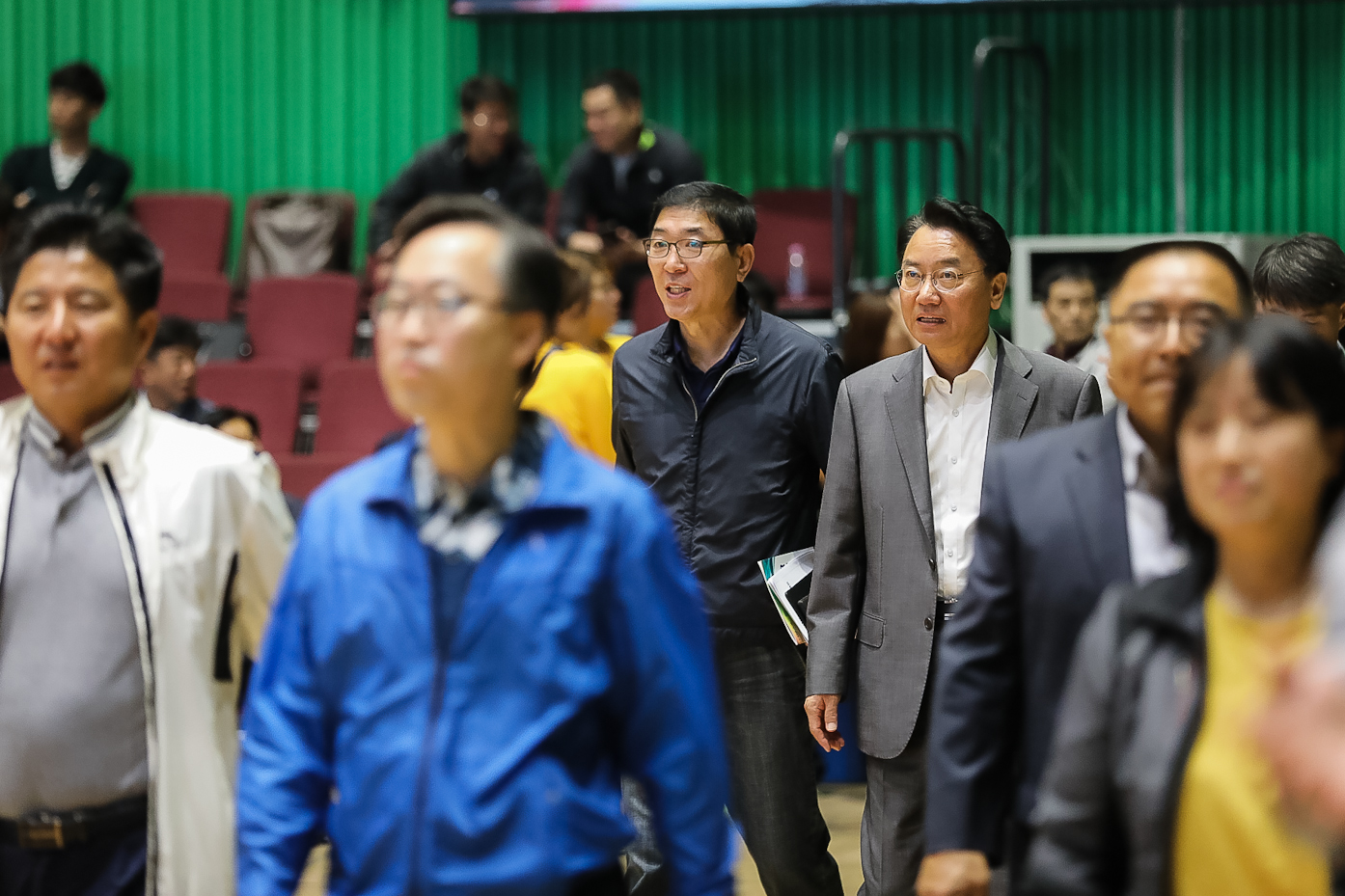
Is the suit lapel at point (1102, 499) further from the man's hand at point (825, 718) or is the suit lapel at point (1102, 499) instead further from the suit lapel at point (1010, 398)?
the man's hand at point (825, 718)

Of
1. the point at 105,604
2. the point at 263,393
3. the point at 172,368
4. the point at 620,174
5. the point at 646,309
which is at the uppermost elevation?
the point at 620,174

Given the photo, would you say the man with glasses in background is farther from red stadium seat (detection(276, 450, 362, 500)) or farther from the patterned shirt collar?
red stadium seat (detection(276, 450, 362, 500))

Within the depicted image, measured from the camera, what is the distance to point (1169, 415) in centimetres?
158

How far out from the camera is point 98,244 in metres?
1.94

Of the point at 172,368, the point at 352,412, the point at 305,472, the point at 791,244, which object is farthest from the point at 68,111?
the point at 791,244

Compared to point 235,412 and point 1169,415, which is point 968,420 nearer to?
point 1169,415

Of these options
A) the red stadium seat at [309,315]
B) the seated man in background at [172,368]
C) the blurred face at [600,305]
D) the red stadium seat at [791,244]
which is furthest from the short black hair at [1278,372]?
the red stadium seat at [791,244]

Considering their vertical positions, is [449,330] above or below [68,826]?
above

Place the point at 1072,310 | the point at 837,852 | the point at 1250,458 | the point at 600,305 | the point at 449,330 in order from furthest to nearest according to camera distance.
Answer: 1. the point at 1072,310
2. the point at 600,305
3. the point at 837,852
4. the point at 449,330
5. the point at 1250,458

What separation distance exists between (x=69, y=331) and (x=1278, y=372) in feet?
4.64

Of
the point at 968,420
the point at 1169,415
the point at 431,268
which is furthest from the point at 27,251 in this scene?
the point at 968,420

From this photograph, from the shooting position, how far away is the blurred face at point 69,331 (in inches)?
74.7

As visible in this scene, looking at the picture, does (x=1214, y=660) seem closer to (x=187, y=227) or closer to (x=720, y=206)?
(x=720, y=206)

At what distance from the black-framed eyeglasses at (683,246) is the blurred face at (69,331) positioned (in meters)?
1.59
